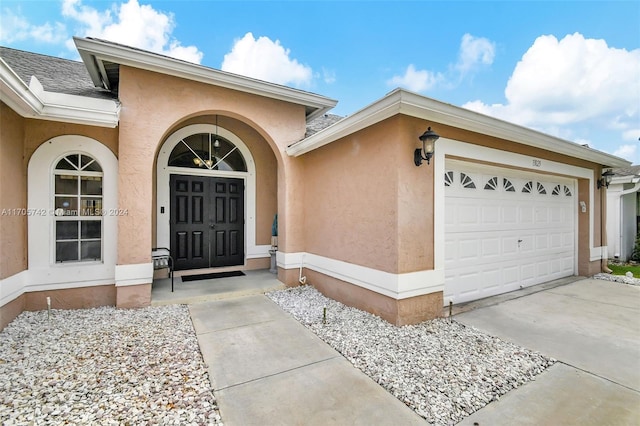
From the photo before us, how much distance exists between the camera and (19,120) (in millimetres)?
4039

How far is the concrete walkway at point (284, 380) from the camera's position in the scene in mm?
2158

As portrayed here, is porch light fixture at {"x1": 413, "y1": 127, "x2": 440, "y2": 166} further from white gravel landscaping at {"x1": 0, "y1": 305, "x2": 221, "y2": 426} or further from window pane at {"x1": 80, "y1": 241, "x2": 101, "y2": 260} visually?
window pane at {"x1": 80, "y1": 241, "x2": 101, "y2": 260}

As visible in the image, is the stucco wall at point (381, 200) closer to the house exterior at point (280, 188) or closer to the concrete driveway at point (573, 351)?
the house exterior at point (280, 188)

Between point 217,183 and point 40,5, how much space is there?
4429 millimetres

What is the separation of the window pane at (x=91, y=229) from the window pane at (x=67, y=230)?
3.6 inches

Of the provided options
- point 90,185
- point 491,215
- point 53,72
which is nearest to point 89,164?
point 90,185

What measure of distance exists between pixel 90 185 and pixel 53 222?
781 mm

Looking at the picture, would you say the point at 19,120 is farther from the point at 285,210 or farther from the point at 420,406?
the point at 420,406

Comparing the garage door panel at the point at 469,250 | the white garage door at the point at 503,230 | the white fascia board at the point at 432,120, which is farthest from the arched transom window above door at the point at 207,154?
the garage door panel at the point at 469,250

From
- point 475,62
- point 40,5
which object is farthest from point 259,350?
point 475,62

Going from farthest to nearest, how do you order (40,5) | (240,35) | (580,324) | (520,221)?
(240,35)
(520,221)
(40,5)
(580,324)

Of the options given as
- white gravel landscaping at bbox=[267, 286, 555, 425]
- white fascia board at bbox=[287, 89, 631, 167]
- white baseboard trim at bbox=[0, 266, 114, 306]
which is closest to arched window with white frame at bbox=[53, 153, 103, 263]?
white baseboard trim at bbox=[0, 266, 114, 306]

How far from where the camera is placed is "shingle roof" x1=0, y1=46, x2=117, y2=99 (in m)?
4.87

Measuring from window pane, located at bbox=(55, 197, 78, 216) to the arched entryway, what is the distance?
60.5 inches
